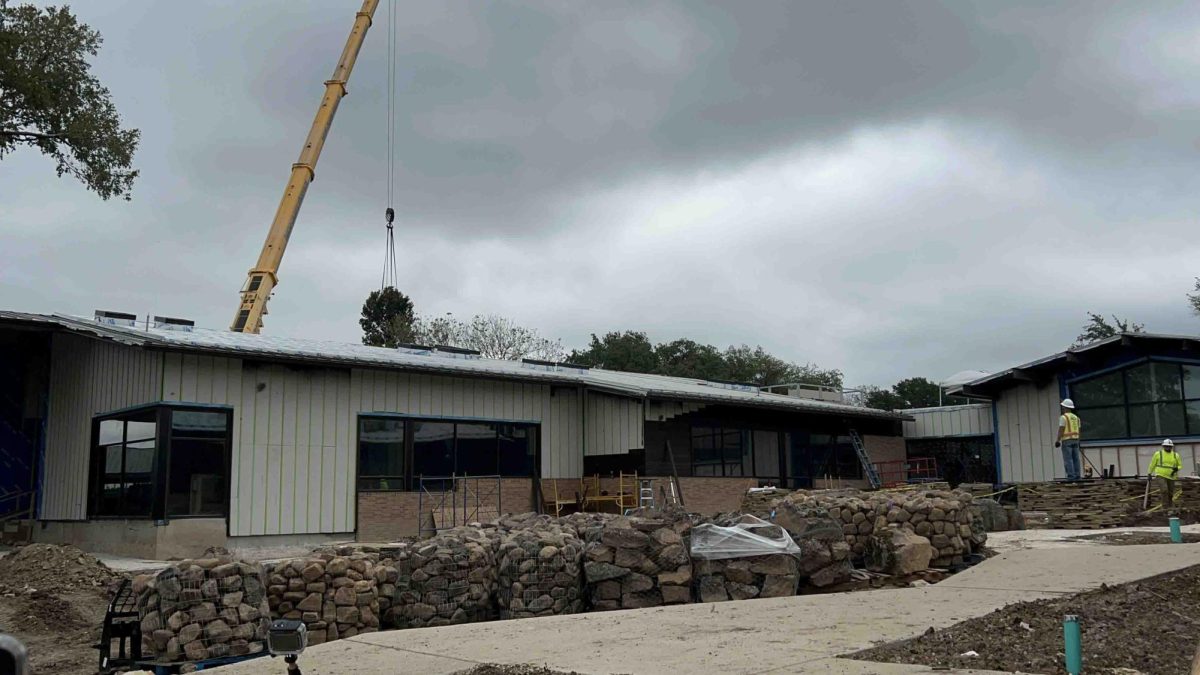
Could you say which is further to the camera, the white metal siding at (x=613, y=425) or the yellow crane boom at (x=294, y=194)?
the yellow crane boom at (x=294, y=194)

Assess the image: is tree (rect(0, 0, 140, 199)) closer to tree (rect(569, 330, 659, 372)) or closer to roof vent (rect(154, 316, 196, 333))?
roof vent (rect(154, 316, 196, 333))

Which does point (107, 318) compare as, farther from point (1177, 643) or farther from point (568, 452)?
point (1177, 643)

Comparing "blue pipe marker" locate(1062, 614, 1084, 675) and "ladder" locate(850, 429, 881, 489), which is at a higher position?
"ladder" locate(850, 429, 881, 489)

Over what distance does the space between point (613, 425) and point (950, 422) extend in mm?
14854

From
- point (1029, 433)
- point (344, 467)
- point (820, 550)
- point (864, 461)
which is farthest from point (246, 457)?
point (1029, 433)

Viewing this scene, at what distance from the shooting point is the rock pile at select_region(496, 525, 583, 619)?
44.0 feet

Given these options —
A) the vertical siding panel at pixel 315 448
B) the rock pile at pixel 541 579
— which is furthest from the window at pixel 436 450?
the rock pile at pixel 541 579

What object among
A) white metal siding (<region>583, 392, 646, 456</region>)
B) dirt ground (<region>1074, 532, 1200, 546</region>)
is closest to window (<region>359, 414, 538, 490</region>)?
white metal siding (<region>583, 392, 646, 456</region>)

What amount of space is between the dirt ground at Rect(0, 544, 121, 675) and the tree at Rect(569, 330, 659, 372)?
52.2 metres

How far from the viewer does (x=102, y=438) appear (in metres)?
22.5

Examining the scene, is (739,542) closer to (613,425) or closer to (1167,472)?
(1167,472)

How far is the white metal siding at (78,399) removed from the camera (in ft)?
69.9

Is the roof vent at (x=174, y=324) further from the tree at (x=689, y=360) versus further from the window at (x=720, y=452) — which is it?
the tree at (x=689, y=360)

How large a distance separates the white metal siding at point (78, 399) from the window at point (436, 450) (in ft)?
16.4
